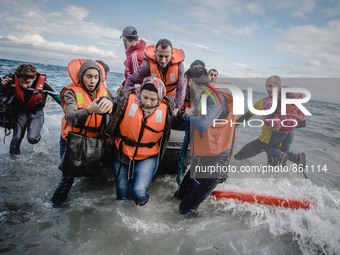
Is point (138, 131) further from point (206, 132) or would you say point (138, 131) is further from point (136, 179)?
point (206, 132)

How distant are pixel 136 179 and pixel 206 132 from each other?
87 cm

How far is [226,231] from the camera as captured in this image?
3037mm

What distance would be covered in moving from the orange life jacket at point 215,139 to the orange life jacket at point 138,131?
401 mm

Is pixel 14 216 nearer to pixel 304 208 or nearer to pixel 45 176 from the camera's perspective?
pixel 45 176

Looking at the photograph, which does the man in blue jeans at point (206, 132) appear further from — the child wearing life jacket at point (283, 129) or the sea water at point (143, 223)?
the child wearing life jacket at point (283, 129)

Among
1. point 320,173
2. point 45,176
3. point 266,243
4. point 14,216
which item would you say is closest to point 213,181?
point 266,243

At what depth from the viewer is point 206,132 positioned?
Result: 2.62 metres

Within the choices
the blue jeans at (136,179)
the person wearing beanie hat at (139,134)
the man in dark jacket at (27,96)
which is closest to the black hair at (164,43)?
the person wearing beanie hat at (139,134)

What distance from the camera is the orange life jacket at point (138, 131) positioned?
8.63ft

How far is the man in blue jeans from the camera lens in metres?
2.47

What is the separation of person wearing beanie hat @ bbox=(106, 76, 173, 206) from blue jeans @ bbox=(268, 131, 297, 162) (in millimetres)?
2460

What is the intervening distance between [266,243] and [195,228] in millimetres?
794

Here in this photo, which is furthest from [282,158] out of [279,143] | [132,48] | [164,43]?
[132,48]

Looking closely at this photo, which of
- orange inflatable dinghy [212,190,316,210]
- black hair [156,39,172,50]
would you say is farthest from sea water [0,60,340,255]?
black hair [156,39,172,50]
